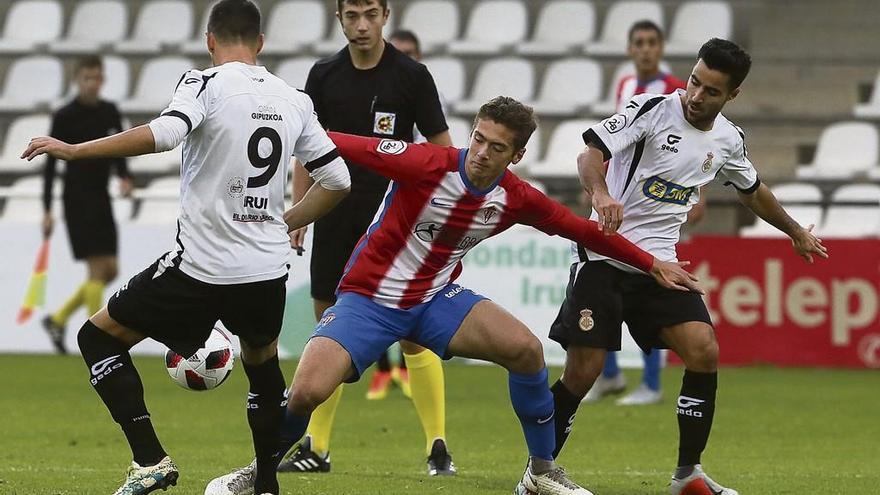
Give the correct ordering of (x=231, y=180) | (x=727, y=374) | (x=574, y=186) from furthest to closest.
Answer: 1. (x=574, y=186)
2. (x=727, y=374)
3. (x=231, y=180)

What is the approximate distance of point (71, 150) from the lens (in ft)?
16.5

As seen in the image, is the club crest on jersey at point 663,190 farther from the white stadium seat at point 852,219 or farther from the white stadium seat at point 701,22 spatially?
the white stadium seat at point 701,22

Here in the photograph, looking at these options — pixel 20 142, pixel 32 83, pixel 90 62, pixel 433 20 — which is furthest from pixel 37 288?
pixel 433 20

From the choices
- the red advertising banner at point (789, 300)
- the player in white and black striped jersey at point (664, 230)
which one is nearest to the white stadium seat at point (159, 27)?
the red advertising banner at point (789, 300)

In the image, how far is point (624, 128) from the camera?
6.48 metres

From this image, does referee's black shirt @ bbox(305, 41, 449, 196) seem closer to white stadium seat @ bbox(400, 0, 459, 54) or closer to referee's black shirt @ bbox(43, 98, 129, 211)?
referee's black shirt @ bbox(43, 98, 129, 211)

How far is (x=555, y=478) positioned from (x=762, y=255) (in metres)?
7.01

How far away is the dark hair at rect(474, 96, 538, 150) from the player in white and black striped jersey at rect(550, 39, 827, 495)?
39 centimetres

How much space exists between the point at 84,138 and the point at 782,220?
7.71m

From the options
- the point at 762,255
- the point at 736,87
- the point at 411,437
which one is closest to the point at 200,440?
the point at 411,437

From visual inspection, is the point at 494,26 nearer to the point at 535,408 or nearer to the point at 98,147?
the point at 535,408

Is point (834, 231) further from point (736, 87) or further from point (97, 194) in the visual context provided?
point (736, 87)

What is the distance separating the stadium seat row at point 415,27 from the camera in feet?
56.4

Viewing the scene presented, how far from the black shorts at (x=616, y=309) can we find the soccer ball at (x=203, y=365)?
1.44 meters
